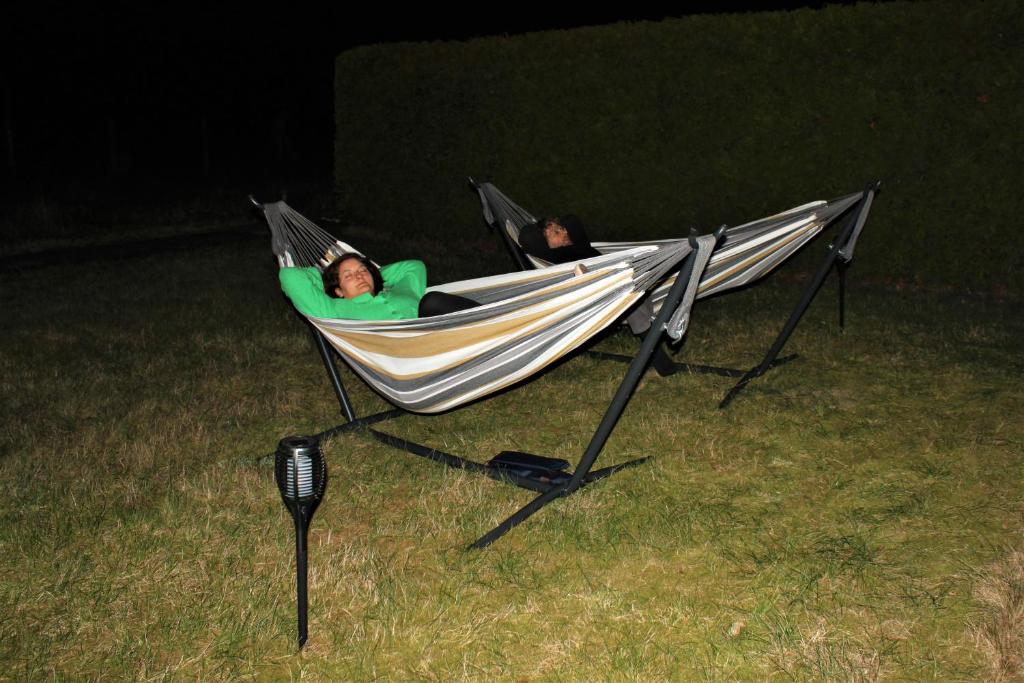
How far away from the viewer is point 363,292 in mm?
3525

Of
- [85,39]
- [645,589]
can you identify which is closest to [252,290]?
[645,589]

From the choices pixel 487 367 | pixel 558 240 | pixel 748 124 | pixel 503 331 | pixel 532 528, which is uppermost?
pixel 503 331

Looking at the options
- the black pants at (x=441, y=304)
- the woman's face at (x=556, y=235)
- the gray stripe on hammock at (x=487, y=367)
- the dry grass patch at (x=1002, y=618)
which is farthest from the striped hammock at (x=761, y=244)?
the dry grass patch at (x=1002, y=618)

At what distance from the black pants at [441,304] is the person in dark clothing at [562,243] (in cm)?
106

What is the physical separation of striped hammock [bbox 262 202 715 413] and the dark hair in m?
0.46

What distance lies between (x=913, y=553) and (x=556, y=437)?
55.2 inches

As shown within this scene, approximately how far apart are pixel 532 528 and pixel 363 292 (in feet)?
4.29

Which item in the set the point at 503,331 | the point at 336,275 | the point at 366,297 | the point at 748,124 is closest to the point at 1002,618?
the point at 503,331

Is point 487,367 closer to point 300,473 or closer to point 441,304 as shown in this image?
point 441,304

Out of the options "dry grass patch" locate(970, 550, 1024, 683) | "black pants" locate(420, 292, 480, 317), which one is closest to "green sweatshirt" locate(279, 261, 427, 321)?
"black pants" locate(420, 292, 480, 317)

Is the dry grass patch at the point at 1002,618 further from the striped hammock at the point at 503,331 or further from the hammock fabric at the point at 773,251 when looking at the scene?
the hammock fabric at the point at 773,251

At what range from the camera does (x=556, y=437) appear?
3521mm

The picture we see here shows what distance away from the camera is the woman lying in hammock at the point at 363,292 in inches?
130

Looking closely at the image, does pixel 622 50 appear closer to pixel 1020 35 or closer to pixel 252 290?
pixel 1020 35
